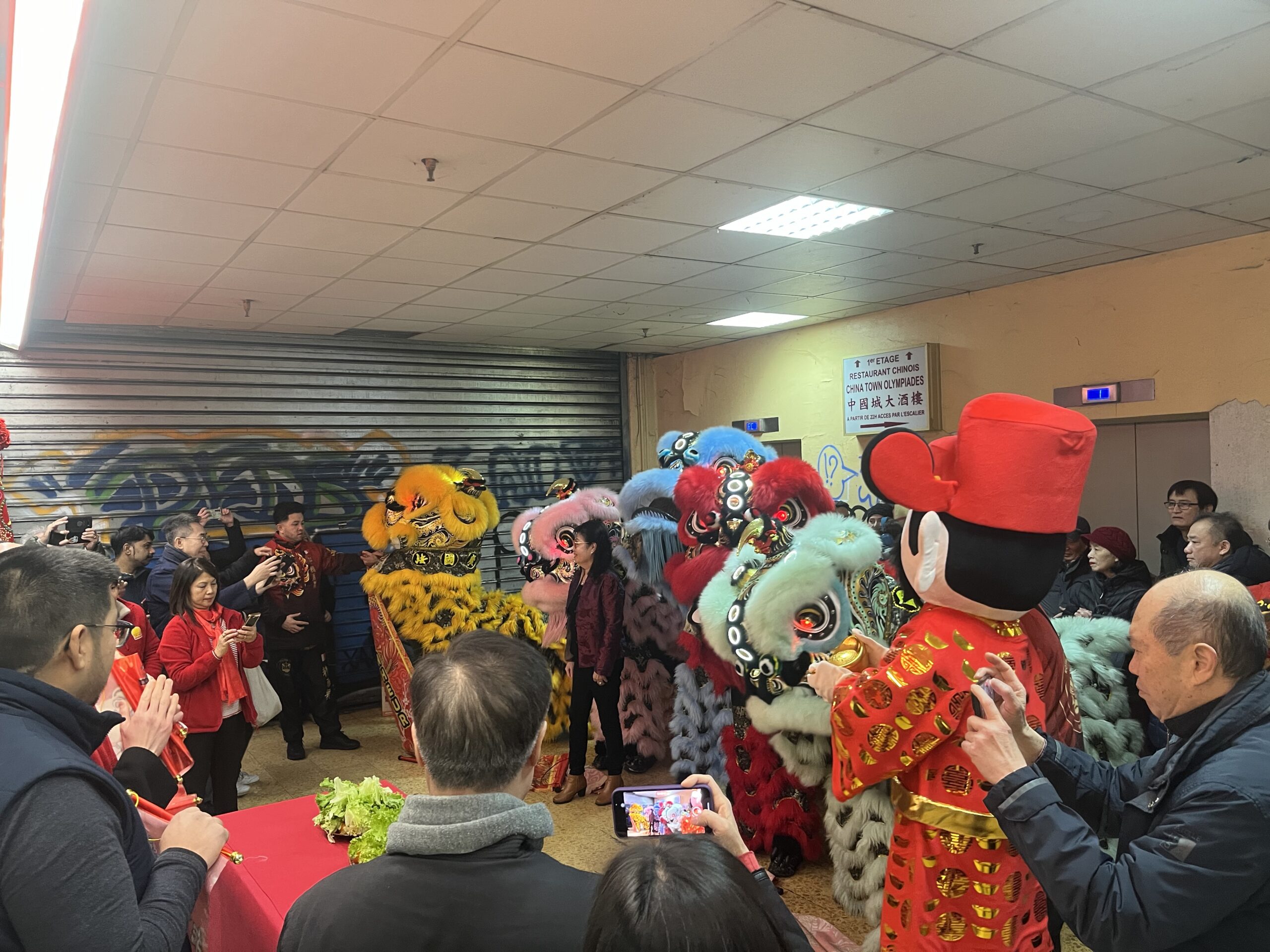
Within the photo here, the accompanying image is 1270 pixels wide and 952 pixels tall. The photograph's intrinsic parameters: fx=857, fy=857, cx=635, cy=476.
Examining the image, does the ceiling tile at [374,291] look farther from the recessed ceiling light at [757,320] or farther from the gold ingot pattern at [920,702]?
the gold ingot pattern at [920,702]

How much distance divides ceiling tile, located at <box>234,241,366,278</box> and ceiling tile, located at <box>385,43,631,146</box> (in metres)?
1.84

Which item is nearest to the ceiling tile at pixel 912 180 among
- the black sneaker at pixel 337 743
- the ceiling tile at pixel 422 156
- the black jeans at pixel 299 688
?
the ceiling tile at pixel 422 156

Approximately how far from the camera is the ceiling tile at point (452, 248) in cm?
443

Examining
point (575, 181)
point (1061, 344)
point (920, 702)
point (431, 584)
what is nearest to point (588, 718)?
point (431, 584)

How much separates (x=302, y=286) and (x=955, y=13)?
423cm

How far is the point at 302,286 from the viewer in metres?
5.39

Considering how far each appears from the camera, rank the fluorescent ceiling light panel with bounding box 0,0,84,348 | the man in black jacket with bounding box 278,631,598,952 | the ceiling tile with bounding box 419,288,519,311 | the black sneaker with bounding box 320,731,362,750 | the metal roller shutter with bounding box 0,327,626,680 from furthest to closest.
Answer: the metal roller shutter with bounding box 0,327,626,680 < the black sneaker with bounding box 320,731,362,750 < the ceiling tile with bounding box 419,288,519,311 < the fluorescent ceiling light panel with bounding box 0,0,84,348 < the man in black jacket with bounding box 278,631,598,952

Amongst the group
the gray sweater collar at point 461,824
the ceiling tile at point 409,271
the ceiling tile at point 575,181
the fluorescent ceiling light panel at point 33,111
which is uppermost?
the ceiling tile at point 575,181

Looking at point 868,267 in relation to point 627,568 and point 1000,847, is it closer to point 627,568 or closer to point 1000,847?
point 627,568

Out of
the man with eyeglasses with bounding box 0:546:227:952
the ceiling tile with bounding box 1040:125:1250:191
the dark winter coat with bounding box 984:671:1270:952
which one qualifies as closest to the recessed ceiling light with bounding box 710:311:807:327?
the ceiling tile with bounding box 1040:125:1250:191

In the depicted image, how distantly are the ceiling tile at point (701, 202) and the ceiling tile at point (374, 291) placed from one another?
6.46 feet

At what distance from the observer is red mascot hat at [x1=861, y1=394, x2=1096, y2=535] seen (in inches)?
83.7

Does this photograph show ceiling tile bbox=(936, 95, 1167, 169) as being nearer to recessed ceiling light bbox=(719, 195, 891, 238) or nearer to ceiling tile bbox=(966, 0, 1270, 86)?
ceiling tile bbox=(966, 0, 1270, 86)

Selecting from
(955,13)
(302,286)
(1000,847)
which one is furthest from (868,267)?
(1000,847)
